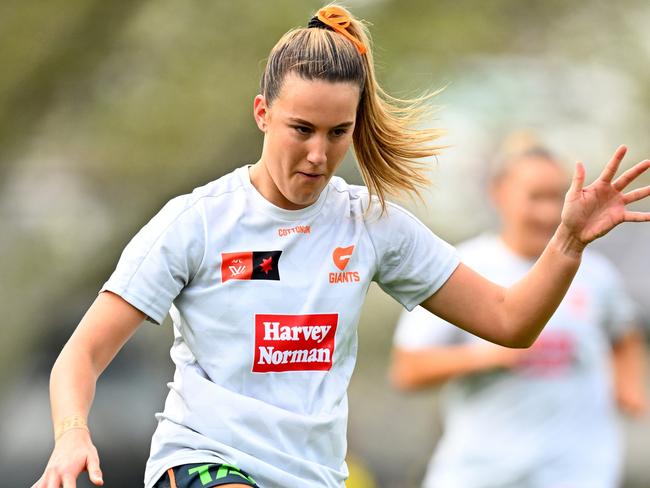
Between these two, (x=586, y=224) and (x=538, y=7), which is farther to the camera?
(x=538, y=7)

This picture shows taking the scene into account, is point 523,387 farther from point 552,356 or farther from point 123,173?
point 123,173

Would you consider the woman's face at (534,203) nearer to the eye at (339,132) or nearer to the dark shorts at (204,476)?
the eye at (339,132)

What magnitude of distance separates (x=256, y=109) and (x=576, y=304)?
3.77m

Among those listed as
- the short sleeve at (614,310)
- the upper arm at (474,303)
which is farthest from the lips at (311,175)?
the short sleeve at (614,310)

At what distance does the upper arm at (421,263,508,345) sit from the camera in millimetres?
4398

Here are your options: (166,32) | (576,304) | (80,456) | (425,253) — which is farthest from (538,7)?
(80,456)

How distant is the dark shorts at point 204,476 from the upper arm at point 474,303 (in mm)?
Result: 817

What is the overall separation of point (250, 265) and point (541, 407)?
385cm

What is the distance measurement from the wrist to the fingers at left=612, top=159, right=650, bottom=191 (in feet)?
0.60

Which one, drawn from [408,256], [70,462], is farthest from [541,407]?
[70,462]

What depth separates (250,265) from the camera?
414 cm

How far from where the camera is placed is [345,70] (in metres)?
4.12

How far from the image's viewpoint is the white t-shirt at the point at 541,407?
762cm

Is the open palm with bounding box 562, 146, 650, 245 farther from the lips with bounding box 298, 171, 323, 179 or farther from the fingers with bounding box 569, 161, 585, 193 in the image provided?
the lips with bounding box 298, 171, 323, 179
